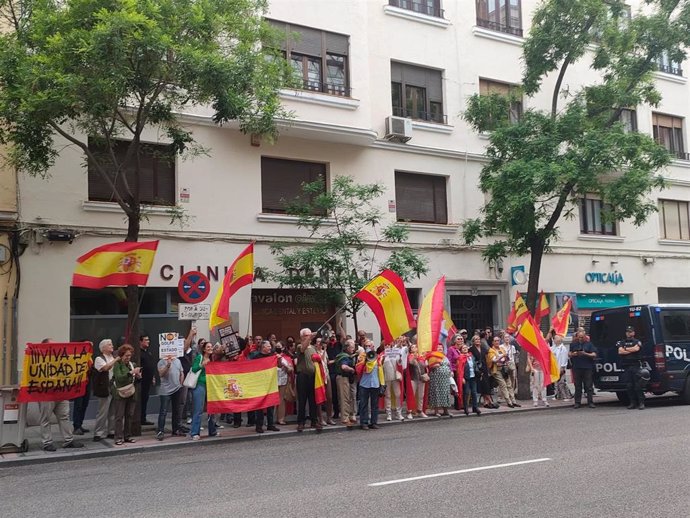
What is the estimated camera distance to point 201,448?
11758mm

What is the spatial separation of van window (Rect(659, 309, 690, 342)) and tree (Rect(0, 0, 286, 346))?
31.4ft

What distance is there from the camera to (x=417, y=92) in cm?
2064

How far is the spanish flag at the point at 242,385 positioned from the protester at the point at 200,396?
15cm

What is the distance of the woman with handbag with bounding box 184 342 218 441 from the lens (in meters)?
12.4

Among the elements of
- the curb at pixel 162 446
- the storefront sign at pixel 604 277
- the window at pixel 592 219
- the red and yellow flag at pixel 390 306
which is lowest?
the curb at pixel 162 446

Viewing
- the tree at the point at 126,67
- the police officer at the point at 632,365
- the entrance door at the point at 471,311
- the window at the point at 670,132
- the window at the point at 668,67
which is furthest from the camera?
the window at the point at 668,67

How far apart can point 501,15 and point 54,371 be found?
17334 millimetres

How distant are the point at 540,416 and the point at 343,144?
8.51 meters

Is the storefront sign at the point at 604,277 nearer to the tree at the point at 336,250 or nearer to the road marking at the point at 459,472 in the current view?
the tree at the point at 336,250

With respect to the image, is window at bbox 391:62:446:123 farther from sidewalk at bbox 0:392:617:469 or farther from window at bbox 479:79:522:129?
sidewalk at bbox 0:392:617:469

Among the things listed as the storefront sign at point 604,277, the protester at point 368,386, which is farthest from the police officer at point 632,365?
the storefront sign at point 604,277

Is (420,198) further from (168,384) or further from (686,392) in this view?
(168,384)

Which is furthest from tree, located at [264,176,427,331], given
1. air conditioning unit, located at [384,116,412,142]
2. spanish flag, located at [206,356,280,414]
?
A: spanish flag, located at [206,356,280,414]

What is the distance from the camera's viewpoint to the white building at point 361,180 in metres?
15.4
